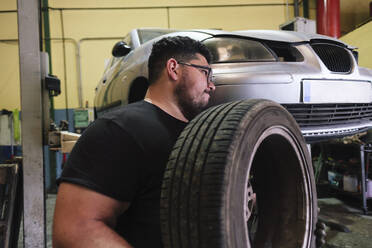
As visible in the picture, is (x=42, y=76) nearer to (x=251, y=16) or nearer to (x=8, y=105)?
(x=8, y=105)

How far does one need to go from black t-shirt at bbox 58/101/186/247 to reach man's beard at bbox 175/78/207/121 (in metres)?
0.20

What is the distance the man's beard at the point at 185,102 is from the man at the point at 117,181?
0.23ft

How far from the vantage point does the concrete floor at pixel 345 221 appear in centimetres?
253

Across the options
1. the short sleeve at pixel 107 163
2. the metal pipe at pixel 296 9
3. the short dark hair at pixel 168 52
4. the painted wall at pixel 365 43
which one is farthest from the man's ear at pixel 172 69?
the metal pipe at pixel 296 9

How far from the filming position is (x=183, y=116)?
4.04 feet

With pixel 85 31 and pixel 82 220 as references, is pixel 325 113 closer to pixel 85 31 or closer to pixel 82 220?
pixel 82 220

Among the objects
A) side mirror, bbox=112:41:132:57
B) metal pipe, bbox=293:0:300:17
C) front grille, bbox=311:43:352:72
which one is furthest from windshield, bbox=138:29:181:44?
metal pipe, bbox=293:0:300:17

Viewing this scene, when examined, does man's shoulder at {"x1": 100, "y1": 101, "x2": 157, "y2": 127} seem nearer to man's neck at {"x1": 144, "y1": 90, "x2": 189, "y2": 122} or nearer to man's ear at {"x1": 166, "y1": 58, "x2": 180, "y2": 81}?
man's neck at {"x1": 144, "y1": 90, "x2": 189, "y2": 122}

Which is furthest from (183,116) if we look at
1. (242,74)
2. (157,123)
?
(242,74)

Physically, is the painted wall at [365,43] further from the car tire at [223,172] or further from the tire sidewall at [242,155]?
the tire sidewall at [242,155]

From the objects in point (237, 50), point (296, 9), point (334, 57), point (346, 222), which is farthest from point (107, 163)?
point (296, 9)

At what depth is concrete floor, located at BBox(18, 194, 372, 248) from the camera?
2.53 metres

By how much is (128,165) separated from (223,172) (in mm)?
317

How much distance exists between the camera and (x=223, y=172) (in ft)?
2.58
